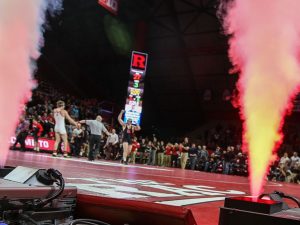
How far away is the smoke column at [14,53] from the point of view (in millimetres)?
2869

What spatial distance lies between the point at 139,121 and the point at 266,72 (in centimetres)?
2117

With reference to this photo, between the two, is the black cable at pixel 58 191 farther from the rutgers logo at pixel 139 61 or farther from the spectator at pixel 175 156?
the rutgers logo at pixel 139 61

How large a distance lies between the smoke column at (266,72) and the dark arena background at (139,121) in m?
0.02

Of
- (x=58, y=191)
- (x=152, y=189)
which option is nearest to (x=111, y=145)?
(x=152, y=189)

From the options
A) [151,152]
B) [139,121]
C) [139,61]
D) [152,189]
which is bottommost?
[152,189]

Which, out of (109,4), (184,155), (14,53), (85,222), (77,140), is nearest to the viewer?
(85,222)

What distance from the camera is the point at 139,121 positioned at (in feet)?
78.9

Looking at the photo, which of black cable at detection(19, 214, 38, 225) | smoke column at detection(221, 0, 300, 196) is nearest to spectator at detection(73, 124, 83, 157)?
smoke column at detection(221, 0, 300, 196)

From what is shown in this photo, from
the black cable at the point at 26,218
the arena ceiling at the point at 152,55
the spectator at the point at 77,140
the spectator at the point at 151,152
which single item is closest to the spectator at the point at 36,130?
the spectator at the point at 77,140

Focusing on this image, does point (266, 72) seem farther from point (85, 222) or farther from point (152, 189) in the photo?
point (152, 189)

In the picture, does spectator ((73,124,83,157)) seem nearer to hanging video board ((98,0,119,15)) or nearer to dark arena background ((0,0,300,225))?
dark arena background ((0,0,300,225))

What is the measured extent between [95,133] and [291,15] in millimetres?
12682

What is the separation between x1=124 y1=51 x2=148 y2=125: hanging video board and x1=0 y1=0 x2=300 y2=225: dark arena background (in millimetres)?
62

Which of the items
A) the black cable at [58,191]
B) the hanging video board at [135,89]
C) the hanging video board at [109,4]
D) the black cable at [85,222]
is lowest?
the black cable at [85,222]
